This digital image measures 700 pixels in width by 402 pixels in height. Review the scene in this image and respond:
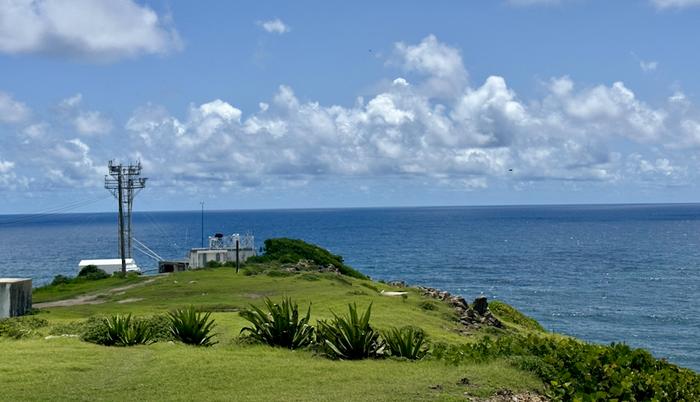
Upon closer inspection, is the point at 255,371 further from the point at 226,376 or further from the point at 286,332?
the point at 286,332

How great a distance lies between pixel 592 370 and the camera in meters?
13.2

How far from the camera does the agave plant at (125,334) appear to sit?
16.8 meters

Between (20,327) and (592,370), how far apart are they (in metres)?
14.4

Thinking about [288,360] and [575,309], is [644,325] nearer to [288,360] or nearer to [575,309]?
[575,309]

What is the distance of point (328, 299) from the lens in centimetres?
3102

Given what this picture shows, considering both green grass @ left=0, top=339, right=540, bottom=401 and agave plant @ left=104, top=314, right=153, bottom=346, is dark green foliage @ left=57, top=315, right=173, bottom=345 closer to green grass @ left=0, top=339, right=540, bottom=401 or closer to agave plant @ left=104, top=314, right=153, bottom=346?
agave plant @ left=104, top=314, right=153, bottom=346

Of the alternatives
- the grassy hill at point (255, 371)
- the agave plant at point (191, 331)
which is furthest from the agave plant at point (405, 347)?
the agave plant at point (191, 331)

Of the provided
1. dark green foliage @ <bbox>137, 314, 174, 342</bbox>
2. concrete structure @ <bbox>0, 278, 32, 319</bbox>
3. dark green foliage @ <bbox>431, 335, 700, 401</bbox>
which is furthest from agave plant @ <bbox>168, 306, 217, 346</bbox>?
concrete structure @ <bbox>0, 278, 32, 319</bbox>

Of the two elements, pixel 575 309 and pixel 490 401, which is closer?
pixel 490 401

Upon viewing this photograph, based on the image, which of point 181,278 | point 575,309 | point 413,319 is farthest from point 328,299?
point 575,309

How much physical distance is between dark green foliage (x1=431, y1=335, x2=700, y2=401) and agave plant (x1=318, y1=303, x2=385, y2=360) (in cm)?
135

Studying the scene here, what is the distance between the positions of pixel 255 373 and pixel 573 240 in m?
139

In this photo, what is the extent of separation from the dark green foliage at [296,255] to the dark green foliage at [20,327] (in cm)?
3328

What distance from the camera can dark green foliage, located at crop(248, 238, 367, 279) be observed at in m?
55.2
